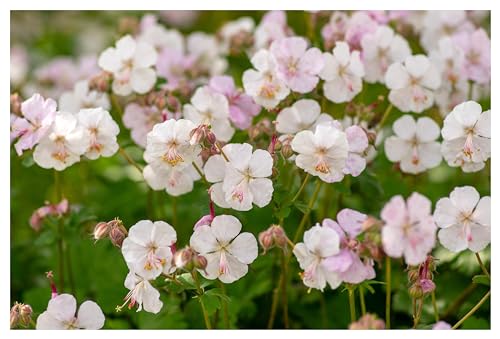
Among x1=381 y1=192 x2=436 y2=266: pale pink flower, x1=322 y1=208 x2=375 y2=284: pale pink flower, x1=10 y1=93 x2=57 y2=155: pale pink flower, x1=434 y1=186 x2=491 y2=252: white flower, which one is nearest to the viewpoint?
x1=381 y1=192 x2=436 y2=266: pale pink flower

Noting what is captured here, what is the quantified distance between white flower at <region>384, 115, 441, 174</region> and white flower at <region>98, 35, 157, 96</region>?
2.15ft

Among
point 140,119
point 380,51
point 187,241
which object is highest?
point 380,51

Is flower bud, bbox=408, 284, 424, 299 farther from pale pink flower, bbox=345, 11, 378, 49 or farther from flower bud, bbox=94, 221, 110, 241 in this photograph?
pale pink flower, bbox=345, 11, 378, 49

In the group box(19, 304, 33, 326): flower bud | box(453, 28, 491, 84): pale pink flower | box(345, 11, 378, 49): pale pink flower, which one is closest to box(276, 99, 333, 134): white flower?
box(345, 11, 378, 49): pale pink flower

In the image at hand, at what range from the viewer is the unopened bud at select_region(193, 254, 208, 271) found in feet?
4.95

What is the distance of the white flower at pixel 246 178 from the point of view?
167cm

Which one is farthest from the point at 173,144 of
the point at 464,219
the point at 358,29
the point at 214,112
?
the point at 358,29

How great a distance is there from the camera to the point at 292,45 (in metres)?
2.02

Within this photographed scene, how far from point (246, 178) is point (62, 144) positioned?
48cm

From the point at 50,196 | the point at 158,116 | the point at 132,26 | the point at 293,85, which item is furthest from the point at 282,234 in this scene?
the point at 50,196

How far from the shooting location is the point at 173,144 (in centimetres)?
174

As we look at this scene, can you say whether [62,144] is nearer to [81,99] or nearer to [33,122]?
[33,122]

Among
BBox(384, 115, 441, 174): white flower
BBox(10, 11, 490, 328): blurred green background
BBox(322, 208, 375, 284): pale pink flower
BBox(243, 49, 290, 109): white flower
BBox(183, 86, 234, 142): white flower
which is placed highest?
BBox(243, 49, 290, 109): white flower
